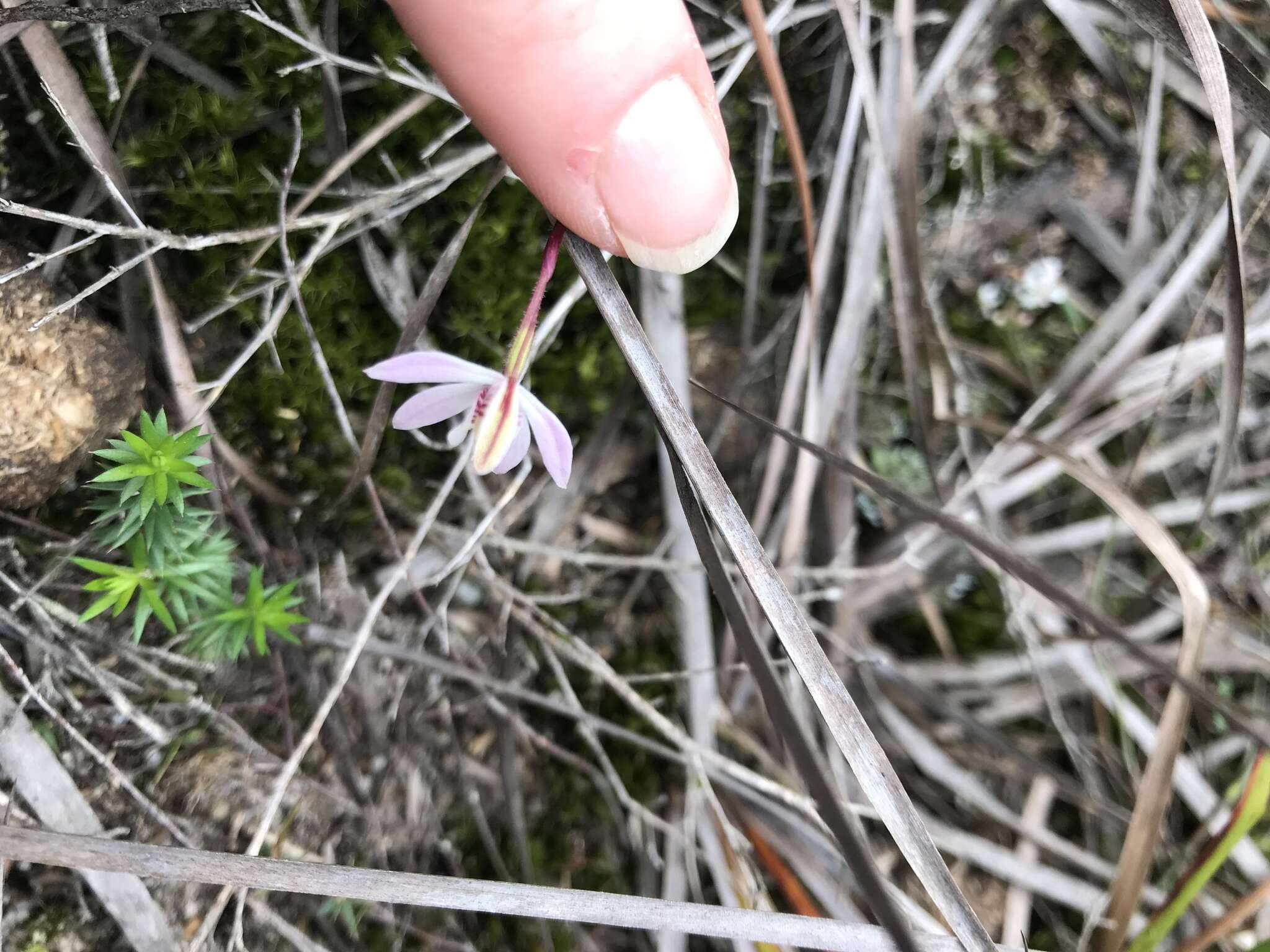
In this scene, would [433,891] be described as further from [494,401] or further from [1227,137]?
[1227,137]

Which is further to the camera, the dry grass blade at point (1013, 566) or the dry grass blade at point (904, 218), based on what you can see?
the dry grass blade at point (904, 218)

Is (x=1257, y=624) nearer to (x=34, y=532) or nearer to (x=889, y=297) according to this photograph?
(x=889, y=297)

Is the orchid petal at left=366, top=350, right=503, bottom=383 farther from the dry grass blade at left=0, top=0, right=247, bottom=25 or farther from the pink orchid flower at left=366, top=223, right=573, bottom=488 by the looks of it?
the dry grass blade at left=0, top=0, right=247, bottom=25

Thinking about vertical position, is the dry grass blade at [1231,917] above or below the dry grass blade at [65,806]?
below

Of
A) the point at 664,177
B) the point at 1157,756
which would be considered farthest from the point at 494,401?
the point at 1157,756

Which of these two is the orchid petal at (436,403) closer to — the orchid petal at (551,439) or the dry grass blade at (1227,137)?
A: the orchid petal at (551,439)

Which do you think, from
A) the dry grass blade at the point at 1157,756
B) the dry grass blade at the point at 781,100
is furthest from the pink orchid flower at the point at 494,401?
the dry grass blade at the point at 1157,756
